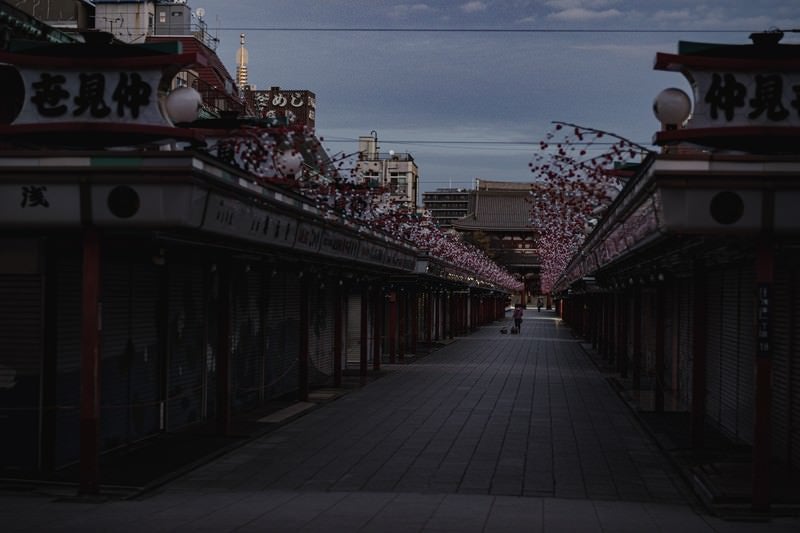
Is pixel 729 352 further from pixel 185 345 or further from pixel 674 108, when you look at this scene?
pixel 185 345

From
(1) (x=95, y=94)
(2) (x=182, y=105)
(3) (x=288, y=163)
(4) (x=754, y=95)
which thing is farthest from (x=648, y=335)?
(1) (x=95, y=94)

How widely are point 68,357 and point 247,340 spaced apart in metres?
9.40

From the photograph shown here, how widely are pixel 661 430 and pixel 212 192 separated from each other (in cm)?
1085

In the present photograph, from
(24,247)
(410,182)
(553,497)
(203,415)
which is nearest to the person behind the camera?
(553,497)

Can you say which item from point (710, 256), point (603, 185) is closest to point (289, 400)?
point (603, 185)

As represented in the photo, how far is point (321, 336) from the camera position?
34844mm

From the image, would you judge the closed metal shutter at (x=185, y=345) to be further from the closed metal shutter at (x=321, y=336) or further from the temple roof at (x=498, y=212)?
the temple roof at (x=498, y=212)

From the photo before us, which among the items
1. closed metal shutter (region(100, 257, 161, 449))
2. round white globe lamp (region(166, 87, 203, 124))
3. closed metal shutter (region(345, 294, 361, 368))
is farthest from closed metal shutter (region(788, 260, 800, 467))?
closed metal shutter (region(345, 294, 361, 368))

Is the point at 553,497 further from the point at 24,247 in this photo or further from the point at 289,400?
the point at 289,400

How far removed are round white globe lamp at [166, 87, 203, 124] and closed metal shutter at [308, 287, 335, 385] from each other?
1826cm

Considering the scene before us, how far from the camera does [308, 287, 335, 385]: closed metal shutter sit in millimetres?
33281

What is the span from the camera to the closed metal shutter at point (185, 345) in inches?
797

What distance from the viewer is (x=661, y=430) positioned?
2095 centimetres

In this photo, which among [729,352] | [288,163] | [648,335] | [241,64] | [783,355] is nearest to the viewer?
[783,355]
